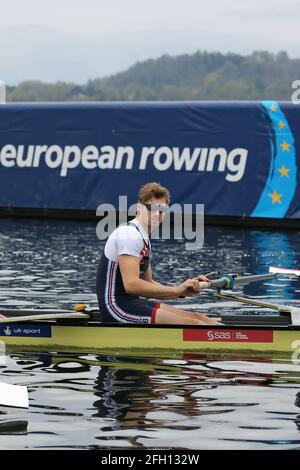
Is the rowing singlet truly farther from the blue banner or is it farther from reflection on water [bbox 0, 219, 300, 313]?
the blue banner

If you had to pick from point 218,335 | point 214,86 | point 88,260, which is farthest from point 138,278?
point 214,86

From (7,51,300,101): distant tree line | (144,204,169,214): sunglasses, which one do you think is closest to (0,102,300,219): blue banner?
(144,204,169,214): sunglasses

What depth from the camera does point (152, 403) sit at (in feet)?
35.4

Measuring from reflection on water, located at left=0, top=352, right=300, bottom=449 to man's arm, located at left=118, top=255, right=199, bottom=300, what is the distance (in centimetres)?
83

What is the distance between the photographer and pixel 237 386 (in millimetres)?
11633

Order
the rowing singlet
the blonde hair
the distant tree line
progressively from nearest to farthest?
1. the blonde hair
2. the rowing singlet
3. the distant tree line

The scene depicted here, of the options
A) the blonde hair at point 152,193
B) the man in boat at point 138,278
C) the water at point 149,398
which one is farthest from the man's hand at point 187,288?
the blonde hair at point 152,193

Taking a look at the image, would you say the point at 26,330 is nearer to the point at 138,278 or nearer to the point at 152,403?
the point at 138,278

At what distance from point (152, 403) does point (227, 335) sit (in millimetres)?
2379

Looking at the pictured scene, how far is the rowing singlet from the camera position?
12.5 metres

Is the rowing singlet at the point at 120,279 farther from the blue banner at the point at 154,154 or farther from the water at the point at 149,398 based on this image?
the blue banner at the point at 154,154

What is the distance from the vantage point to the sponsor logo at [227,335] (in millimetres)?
12922

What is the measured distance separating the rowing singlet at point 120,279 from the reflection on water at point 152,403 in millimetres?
507
